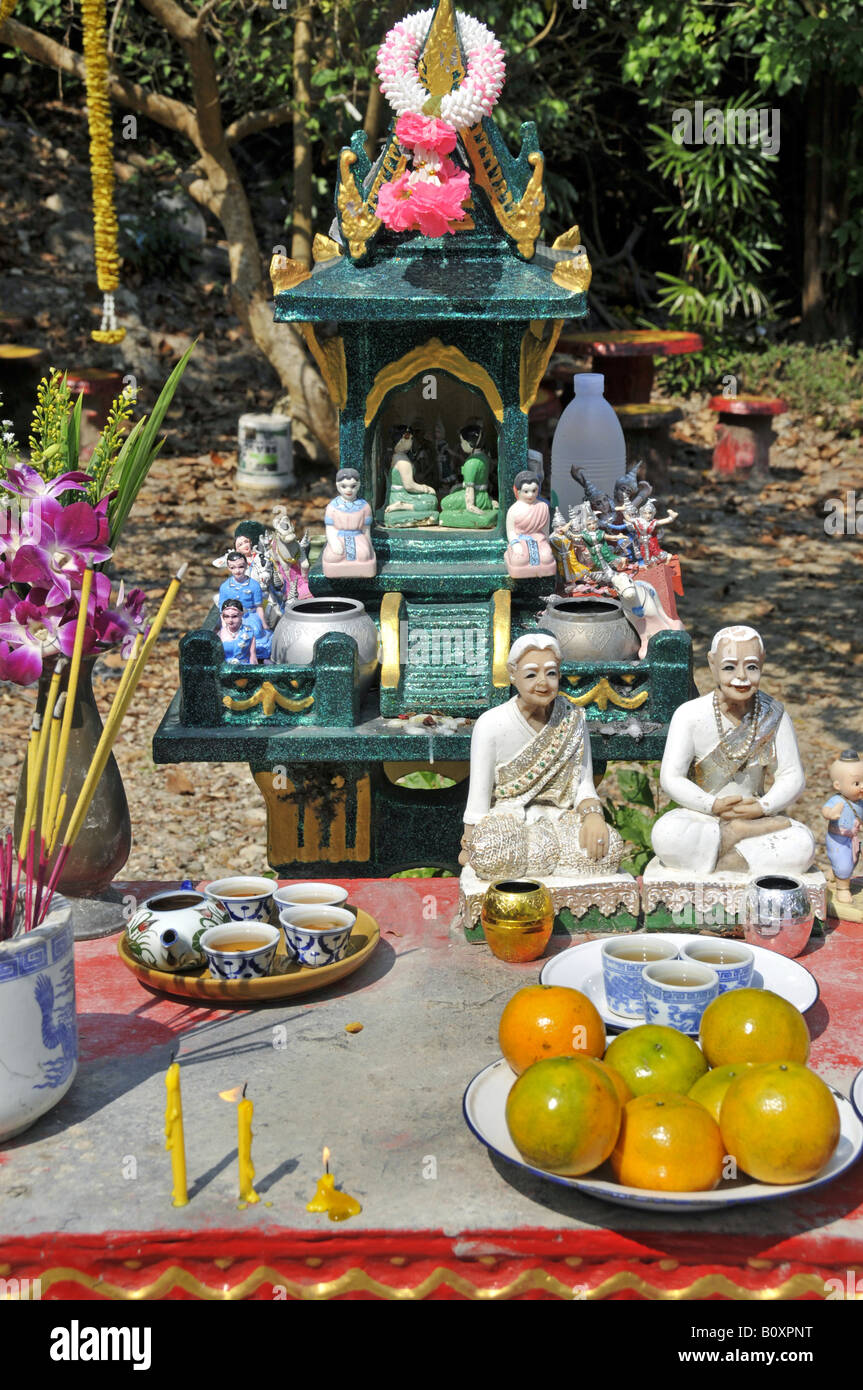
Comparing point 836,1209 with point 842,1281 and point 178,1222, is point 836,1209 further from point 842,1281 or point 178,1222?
point 178,1222

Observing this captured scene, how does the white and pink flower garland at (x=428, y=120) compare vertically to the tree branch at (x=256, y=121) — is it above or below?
below

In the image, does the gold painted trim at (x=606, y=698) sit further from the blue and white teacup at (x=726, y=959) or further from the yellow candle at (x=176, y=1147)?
the yellow candle at (x=176, y=1147)

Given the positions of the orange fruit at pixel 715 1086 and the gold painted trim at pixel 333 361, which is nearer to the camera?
the orange fruit at pixel 715 1086

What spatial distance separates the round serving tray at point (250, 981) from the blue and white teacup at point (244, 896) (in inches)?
5.4

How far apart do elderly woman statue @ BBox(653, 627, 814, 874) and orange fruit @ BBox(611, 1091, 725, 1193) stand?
1414mm

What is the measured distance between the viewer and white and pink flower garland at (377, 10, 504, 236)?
6051 millimetres

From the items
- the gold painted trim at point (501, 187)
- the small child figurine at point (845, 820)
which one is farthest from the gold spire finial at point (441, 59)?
the small child figurine at point (845, 820)

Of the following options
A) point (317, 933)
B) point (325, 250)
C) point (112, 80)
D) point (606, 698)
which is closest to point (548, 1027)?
point (317, 933)

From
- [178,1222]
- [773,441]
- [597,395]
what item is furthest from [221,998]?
[773,441]

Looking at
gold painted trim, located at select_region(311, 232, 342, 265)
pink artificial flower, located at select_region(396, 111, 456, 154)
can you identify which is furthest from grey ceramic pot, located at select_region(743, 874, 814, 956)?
gold painted trim, located at select_region(311, 232, 342, 265)

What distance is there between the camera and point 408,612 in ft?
21.3

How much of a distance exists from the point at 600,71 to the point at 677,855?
1396 centimetres

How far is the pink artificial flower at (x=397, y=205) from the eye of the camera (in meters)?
6.09

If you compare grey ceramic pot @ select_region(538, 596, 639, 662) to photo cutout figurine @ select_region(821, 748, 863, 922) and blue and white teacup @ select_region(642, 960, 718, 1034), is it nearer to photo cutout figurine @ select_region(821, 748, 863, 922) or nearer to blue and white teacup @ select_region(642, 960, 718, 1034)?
photo cutout figurine @ select_region(821, 748, 863, 922)
